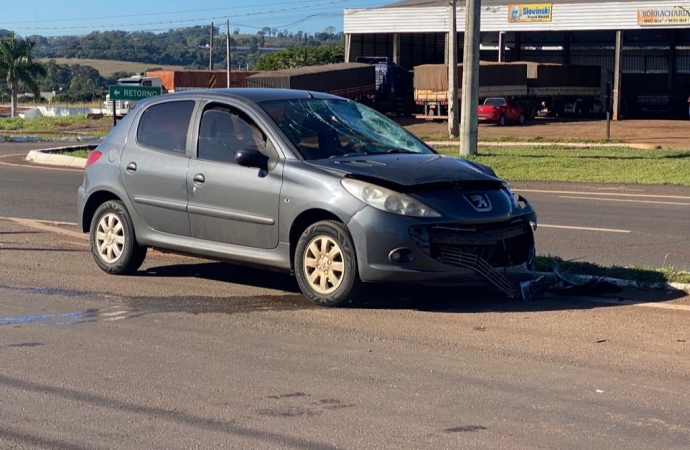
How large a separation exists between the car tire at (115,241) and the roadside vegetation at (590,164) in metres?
12.9

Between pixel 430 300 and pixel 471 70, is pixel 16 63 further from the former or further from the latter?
pixel 430 300

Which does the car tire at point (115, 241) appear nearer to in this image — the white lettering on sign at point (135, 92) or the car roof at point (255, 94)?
the car roof at point (255, 94)

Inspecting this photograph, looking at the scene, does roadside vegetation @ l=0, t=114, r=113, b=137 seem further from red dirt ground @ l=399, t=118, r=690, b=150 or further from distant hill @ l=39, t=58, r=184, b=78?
distant hill @ l=39, t=58, r=184, b=78

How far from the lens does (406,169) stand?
783 centimetres

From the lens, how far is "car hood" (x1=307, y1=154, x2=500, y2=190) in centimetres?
763

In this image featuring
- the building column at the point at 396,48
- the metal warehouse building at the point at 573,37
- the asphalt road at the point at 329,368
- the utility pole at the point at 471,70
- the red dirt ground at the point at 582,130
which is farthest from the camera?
the building column at the point at 396,48

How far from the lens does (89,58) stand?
183 m

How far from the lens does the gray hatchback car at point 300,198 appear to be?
7516 mm

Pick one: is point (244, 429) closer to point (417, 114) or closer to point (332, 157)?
point (332, 157)

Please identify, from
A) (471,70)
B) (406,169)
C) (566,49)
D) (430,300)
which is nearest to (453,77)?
(471,70)

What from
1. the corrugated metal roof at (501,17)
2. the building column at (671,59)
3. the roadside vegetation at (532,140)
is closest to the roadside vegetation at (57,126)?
the corrugated metal roof at (501,17)

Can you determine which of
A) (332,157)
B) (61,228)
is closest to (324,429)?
(332,157)

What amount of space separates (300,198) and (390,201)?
77cm

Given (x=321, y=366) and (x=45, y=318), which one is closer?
(x=321, y=366)
